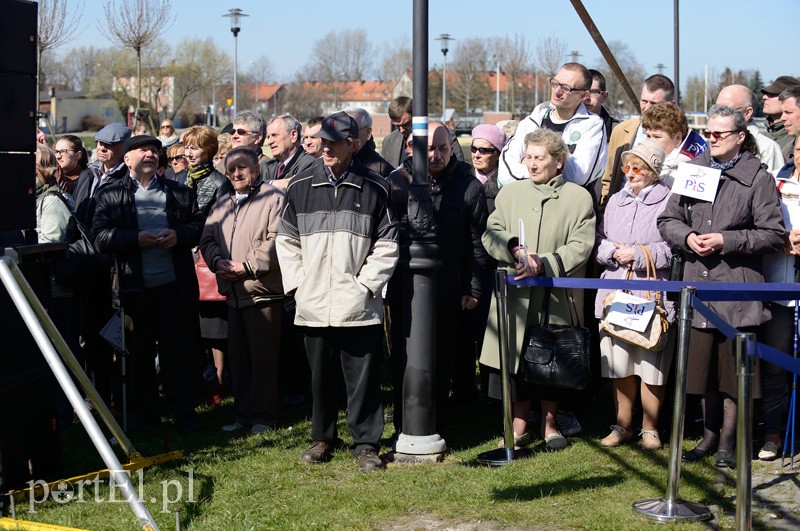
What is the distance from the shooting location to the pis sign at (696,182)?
6234 millimetres

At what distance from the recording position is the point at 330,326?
6301 millimetres

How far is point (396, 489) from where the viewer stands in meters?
5.83

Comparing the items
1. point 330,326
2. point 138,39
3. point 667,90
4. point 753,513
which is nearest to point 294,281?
point 330,326

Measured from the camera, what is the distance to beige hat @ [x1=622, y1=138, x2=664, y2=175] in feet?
21.8

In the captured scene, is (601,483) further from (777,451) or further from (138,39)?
(138,39)

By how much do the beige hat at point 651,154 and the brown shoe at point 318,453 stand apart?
2752 mm

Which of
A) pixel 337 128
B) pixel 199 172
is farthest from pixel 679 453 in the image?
pixel 199 172

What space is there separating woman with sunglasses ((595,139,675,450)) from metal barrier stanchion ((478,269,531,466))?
75 cm

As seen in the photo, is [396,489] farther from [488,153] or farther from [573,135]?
[488,153]

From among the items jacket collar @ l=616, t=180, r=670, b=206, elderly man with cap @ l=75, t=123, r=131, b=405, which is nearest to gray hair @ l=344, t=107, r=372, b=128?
elderly man with cap @ l=75, t=123, r=131, b=405

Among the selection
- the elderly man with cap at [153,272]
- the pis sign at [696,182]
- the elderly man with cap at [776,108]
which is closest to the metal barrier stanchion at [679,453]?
the pis sign at [696,182]

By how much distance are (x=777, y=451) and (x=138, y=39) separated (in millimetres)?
17533

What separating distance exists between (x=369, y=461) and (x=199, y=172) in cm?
358

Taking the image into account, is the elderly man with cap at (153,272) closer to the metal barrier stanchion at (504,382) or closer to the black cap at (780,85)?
the metal barrier stanchion at (504,382)
